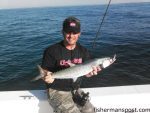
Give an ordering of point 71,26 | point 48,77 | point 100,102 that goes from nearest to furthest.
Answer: point 48,77 → point 71,26 → point 100,102

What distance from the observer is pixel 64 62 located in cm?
455

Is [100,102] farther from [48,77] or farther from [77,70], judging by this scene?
[48,77]

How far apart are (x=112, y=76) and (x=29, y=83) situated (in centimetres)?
357

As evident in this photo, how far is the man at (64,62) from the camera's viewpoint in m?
4.45

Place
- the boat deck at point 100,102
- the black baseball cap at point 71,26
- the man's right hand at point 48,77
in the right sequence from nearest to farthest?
the man's right hand at point 48,77 → the black baseball cap at point 71,26 → the boat deck at point 100,102

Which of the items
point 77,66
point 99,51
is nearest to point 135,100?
point 77,66

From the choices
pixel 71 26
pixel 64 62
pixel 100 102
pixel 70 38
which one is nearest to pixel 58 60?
pixel 64 62

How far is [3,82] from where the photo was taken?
12203 mm

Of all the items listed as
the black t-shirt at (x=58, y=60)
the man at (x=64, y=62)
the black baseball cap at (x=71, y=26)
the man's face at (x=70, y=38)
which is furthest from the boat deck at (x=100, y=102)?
the black baseball cap at (x=71, y=26)

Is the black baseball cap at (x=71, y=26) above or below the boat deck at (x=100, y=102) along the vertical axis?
above

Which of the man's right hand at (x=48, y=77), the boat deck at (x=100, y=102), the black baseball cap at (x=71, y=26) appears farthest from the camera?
the boat deck at (x=100, y=102)

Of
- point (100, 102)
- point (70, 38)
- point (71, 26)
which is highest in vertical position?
point (71, 26)

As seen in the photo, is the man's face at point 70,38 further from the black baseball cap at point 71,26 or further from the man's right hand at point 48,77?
the man's right hand at point 48,77

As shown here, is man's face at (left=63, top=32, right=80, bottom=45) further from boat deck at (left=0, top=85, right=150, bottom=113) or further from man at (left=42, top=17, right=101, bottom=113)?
boat deck at (left=0, top=85, right=150, bottom=113)
